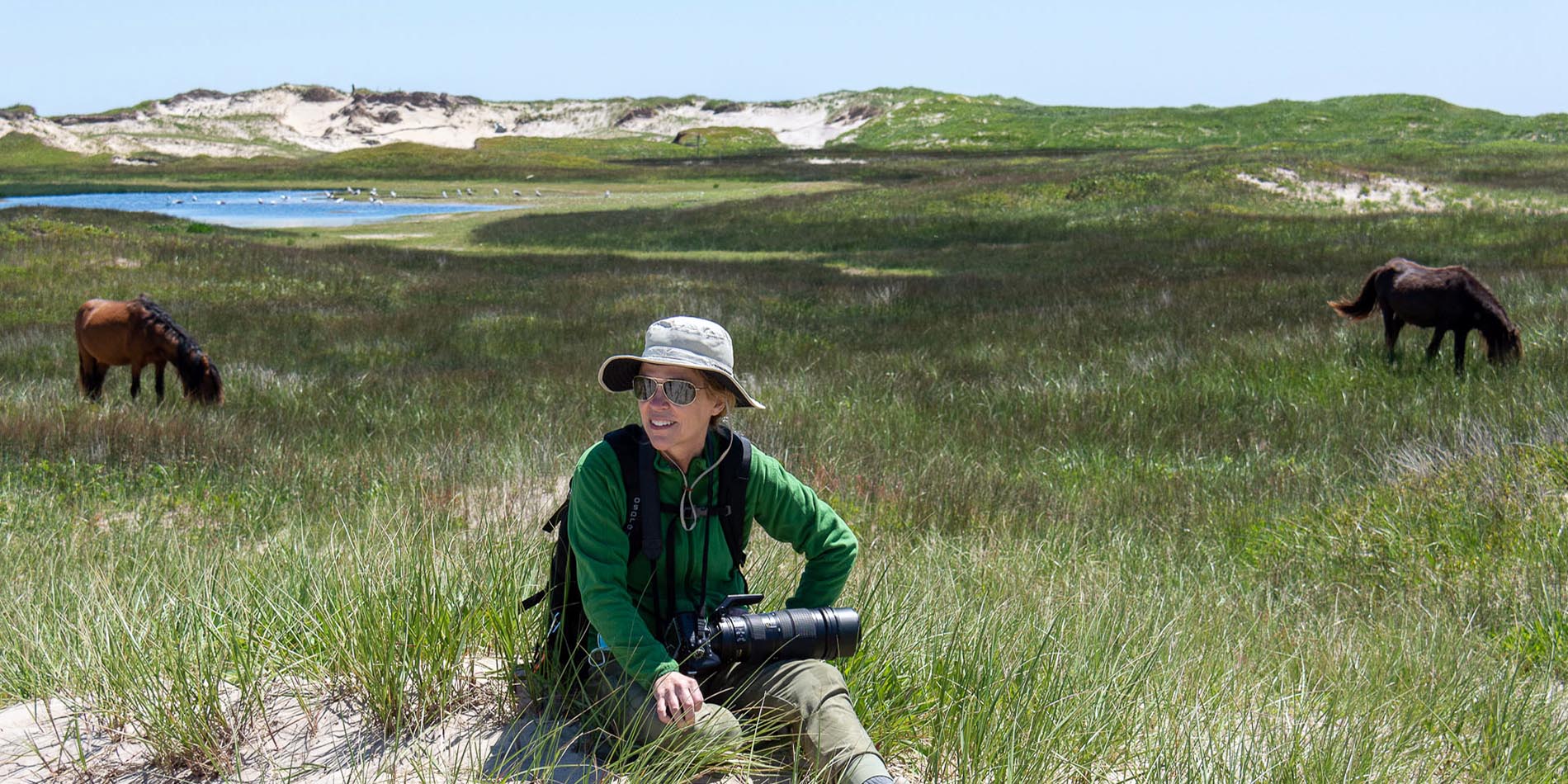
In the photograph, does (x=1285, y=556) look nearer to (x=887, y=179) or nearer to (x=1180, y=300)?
(x=1180, y=300)

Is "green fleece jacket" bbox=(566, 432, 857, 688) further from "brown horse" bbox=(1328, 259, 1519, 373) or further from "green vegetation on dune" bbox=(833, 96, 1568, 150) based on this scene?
"green vegetation on dune" bbox=(833, 96, 1568, 150)

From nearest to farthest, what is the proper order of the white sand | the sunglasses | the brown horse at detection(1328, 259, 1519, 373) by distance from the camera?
the sunglasses
the brown horse at detection(1328, 259, 1519, 373)
the white sand

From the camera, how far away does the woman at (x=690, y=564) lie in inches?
120

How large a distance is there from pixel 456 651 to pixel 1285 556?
15.7ft

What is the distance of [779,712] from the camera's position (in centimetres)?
318

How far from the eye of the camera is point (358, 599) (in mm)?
3500

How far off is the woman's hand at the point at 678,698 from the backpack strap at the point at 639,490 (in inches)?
15.2

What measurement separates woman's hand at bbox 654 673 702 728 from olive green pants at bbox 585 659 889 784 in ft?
0.10

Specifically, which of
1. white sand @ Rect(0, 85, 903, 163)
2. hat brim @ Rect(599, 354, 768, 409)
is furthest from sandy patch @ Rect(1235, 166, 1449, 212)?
white sand @ Rect(0, 85, 903, 163)

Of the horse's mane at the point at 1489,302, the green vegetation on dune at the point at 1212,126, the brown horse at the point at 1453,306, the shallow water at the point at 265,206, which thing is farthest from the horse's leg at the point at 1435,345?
the green vegetation on dune at the point at 1212,126

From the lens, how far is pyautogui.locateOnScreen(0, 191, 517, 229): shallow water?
1847 inches

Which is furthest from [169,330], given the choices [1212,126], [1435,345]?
[1212,126]

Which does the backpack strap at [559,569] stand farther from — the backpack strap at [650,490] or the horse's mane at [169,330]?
the horse's mane at [169,330]

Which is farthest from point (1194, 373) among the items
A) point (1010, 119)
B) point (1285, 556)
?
point (1010, 119)
